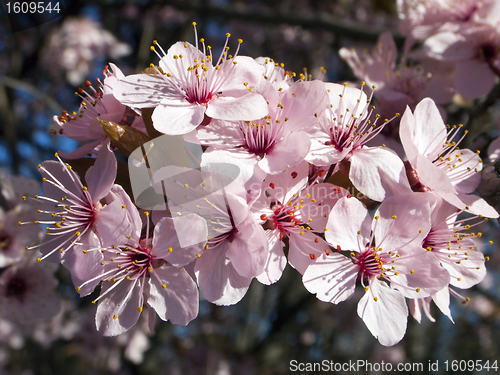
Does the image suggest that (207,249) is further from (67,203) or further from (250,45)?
(250,45)

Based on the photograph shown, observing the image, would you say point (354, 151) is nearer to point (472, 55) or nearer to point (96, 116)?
point (96, 116)

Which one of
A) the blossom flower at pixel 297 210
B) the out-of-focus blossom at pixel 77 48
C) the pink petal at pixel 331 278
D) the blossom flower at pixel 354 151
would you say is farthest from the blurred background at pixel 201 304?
the pink petal at pixel 331 278

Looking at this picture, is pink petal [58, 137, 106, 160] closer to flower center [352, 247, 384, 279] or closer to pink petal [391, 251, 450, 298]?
flower center [352, 247, 384, 279]

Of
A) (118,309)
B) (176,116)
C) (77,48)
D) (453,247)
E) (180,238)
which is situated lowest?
(77,48)

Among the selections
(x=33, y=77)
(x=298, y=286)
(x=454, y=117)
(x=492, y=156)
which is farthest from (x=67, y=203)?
→ (x=33, y=77)

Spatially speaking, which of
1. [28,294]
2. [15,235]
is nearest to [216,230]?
[15,235]

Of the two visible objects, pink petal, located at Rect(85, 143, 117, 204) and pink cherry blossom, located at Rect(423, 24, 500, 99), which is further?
pink cherry blossom, located at Rect(423, 24, 500, 99)

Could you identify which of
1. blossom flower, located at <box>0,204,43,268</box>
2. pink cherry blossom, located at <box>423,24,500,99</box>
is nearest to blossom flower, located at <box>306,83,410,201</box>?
pink cherry blossom, located at <box>423,24,500,99</box>
